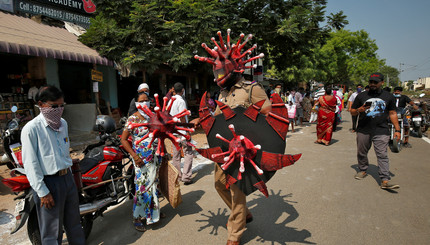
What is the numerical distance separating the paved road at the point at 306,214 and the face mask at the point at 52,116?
5.28 ft

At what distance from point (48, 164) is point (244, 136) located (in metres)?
1.86

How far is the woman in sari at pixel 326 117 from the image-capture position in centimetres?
784

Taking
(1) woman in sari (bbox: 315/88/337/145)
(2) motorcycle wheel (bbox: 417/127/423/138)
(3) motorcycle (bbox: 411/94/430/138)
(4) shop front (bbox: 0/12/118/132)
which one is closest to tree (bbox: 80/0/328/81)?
(4) shop front (bbox: 0/12/118/132)

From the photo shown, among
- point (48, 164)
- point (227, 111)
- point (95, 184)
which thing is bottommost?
point (95, 184)

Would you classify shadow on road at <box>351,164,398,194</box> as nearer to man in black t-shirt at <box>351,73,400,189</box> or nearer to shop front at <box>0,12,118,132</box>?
man in black t-shirt at <box>351,73,400,189</box>

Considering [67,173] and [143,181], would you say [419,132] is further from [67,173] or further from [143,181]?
[67,173]

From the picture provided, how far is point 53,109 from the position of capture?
7.77ft

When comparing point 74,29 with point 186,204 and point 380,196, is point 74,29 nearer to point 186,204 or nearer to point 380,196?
point 186,204

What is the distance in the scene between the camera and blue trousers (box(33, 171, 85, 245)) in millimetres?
2350

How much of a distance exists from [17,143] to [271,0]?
961cm

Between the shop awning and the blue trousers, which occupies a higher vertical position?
the shop awning

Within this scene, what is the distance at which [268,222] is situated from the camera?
331 cm

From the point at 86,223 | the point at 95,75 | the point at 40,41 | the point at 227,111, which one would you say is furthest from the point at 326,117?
the point at 40,41

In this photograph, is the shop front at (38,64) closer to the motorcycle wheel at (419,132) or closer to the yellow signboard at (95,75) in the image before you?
the yellow signboard at (95,75)
